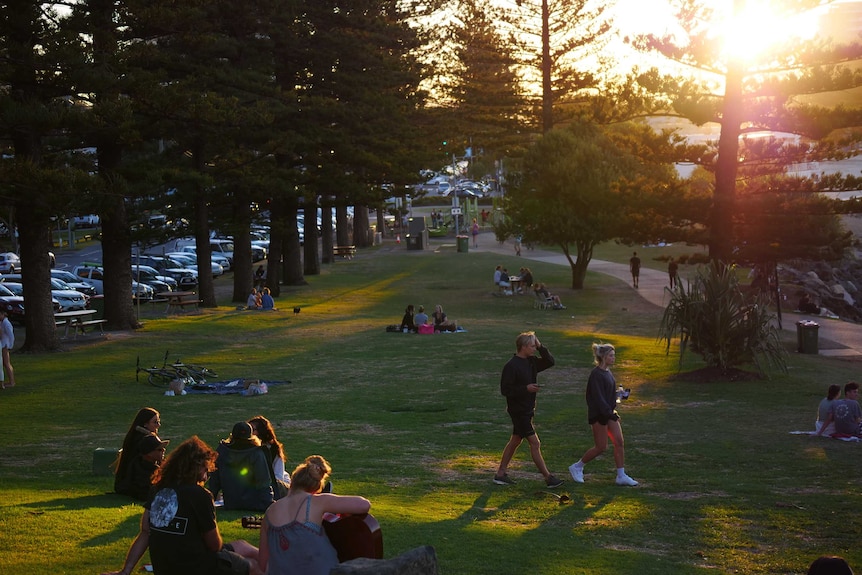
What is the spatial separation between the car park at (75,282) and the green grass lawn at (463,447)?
40.6 ft

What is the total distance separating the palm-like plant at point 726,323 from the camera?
2242 centimetres

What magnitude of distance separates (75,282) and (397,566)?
41.1m

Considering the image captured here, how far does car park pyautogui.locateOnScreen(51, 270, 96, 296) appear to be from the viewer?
141 ft

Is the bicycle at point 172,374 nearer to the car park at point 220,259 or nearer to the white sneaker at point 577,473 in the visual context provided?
the white sneaker at point 577,473

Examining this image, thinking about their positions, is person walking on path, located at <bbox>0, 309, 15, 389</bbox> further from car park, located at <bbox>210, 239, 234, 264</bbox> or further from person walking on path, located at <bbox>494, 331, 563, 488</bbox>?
car park, located at <bbox>210, 239, 234, 264</bbox>

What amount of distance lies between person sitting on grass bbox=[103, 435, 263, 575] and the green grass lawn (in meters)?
1.52

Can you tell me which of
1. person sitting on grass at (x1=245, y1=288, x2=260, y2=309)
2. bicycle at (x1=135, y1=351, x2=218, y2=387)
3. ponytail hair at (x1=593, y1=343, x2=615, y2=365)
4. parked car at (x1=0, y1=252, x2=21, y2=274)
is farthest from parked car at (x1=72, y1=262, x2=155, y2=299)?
ponytail hair at (x1=593, y1=343, x2=615, y2=365)

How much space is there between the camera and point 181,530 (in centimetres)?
683

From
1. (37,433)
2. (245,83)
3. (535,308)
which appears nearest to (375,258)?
(535,308)

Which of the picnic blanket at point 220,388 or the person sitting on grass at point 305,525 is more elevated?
the person sitting on grass at point 305,525

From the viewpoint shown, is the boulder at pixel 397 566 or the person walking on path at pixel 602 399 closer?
the boulder at pixel 397 566

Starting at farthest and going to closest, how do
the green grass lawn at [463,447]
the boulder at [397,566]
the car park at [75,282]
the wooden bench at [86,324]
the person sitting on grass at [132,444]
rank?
1. the car park at [75,282]
2. the wooden bench at [86,324]
3. the person sitting on grass at [132,444]
4. the green grass lawn at [463,447]
5. the boulder at [397,566]

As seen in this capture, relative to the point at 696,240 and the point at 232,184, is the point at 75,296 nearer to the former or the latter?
the point at 232,184

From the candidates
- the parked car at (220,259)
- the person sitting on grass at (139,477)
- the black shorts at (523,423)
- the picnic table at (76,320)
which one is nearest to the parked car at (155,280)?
the parked car at (220,259)
